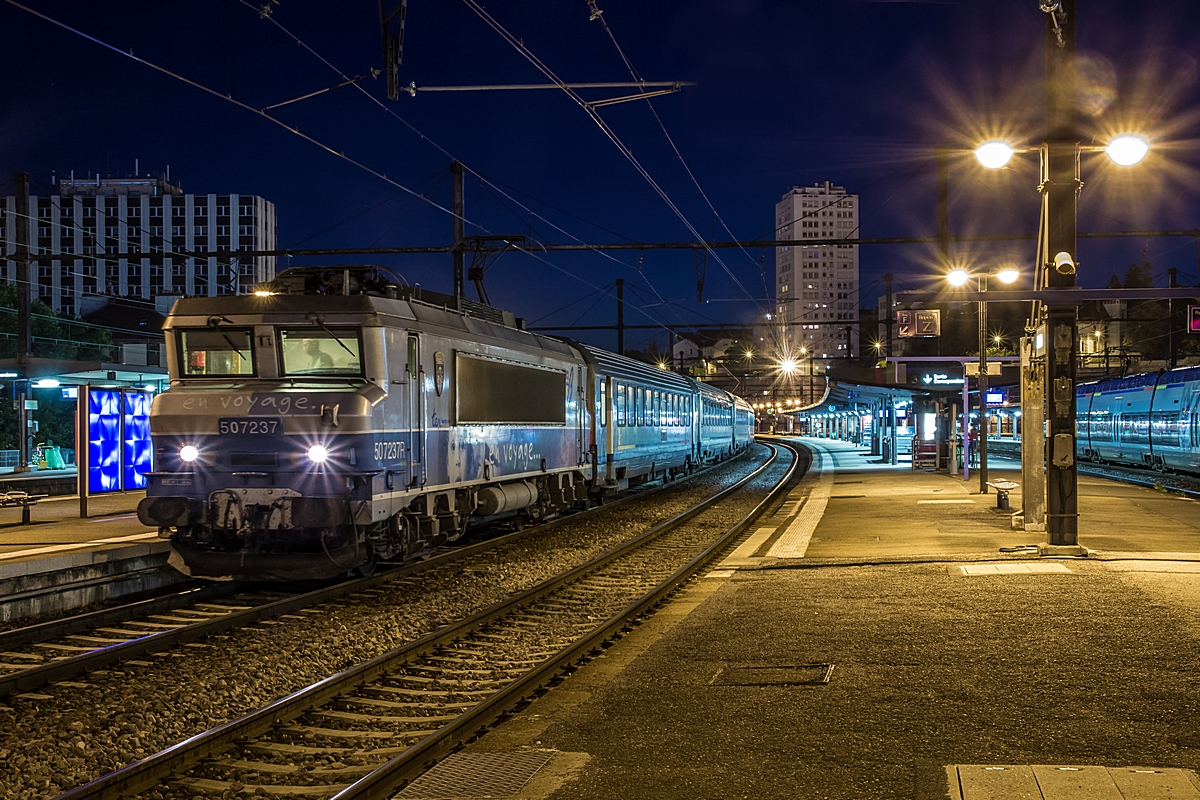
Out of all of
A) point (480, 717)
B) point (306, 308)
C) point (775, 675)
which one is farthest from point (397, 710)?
point (306, 308)

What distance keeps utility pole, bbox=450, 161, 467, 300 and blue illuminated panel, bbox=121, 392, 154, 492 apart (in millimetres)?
6833

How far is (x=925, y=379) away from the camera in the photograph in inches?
1371

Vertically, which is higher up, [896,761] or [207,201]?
[207,201]

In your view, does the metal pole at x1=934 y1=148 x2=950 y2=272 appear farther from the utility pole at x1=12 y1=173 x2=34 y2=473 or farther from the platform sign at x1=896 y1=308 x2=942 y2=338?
the utility pole at x1=12 y1=173 x2=34 y2=473

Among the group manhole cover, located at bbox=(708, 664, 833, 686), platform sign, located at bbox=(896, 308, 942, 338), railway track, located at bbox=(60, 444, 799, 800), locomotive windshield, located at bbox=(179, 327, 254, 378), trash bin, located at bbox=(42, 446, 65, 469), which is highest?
platform sign, located at bbox=(896, 308, 942, 338)

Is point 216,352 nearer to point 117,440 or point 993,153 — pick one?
point 117,440

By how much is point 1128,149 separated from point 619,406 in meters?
12.9

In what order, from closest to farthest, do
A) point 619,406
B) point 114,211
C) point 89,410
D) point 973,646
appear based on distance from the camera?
point 973,646 → point 89,410 → point 619,406 → point 114,211

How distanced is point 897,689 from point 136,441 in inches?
565

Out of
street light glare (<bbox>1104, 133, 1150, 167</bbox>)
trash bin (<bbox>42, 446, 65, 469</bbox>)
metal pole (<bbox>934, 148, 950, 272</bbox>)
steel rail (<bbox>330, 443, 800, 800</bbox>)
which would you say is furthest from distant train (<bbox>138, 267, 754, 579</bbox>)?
trash bin (<bbox>42, 446, 65, 469</bbox>)

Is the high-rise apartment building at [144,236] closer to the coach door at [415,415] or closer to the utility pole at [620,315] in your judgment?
the utility pole at [620,315]

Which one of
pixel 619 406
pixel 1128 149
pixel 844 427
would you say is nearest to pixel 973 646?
pixel 1128 149

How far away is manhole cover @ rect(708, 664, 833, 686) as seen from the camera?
7.58 meters

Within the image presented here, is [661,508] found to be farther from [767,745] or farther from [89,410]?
[767,745]
